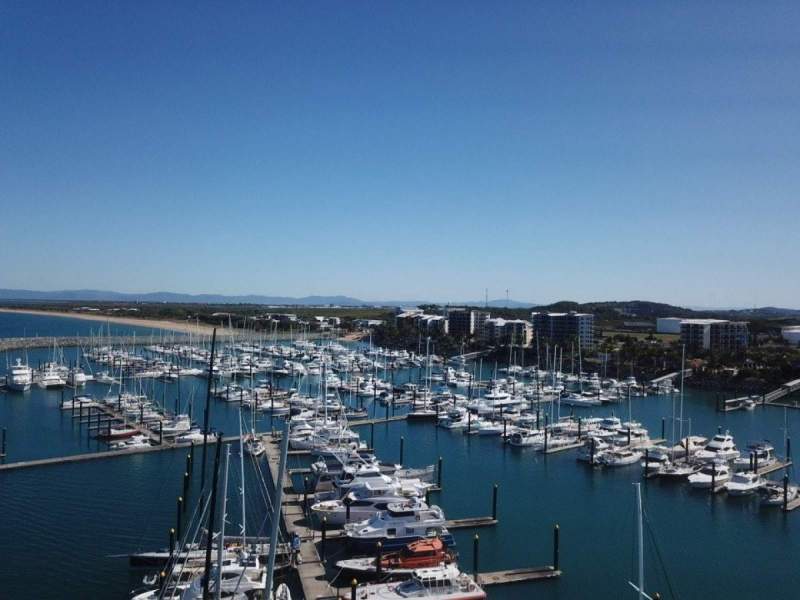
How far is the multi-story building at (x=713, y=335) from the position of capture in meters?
85.6

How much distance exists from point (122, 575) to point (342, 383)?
127 ft

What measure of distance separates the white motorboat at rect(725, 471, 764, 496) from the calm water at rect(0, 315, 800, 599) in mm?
477

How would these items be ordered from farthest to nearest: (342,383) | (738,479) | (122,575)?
(342,383) < (738,479) < (122,575)

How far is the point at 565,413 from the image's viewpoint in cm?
5028

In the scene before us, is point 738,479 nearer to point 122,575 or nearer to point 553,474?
point 553,474

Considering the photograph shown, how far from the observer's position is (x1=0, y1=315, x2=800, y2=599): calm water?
2016cm

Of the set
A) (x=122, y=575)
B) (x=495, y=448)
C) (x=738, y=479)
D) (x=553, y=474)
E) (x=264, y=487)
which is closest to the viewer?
(x=122, y=575)

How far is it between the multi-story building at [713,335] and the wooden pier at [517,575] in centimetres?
7098

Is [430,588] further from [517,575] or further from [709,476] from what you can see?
[709,476]

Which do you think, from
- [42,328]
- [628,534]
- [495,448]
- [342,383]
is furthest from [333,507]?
[42,328]

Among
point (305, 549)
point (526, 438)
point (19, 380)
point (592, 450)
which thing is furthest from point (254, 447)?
point (19, 380)

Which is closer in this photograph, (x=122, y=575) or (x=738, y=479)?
(x=122, y=575)

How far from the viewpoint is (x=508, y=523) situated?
2492 cm

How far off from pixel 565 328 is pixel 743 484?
69.9 metres
